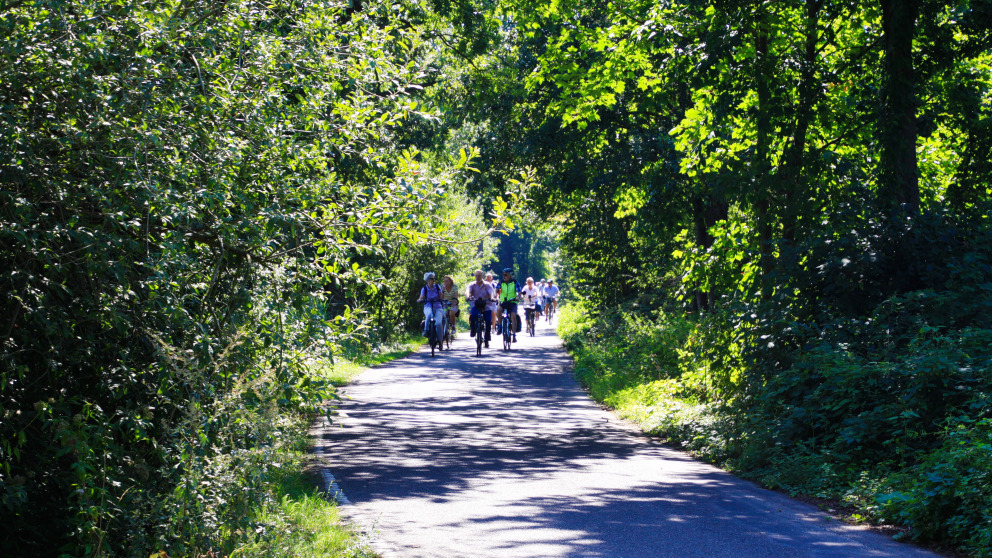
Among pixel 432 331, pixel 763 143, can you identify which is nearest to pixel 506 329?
pixel 432 331

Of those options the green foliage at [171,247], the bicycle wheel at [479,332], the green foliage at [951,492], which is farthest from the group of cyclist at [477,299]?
the green foliage at [171,247]

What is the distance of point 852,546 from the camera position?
633 cm

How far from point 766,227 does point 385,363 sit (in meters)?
12.3

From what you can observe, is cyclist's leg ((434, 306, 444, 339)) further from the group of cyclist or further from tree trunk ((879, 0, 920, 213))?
tree trunk ((879, 0, 920, 213))

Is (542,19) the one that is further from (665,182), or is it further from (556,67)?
(665,182)

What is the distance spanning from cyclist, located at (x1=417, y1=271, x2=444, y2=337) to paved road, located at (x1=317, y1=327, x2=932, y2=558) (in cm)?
832

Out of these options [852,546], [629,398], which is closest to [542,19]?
[629,398]

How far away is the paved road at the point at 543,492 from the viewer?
6383mm

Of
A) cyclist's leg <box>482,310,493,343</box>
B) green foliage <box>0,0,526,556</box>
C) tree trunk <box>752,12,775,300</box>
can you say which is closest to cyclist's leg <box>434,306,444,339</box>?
cyclist's leg <box>482,310,493,343</box>

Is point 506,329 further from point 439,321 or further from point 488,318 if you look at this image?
point 439,321

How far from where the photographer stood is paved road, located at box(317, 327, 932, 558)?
6.38m

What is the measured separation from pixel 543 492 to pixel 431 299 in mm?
15271

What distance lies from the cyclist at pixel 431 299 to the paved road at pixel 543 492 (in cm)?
832

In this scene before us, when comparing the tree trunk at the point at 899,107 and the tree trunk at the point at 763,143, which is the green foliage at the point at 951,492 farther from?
the tree trunk at the point at 899,107
